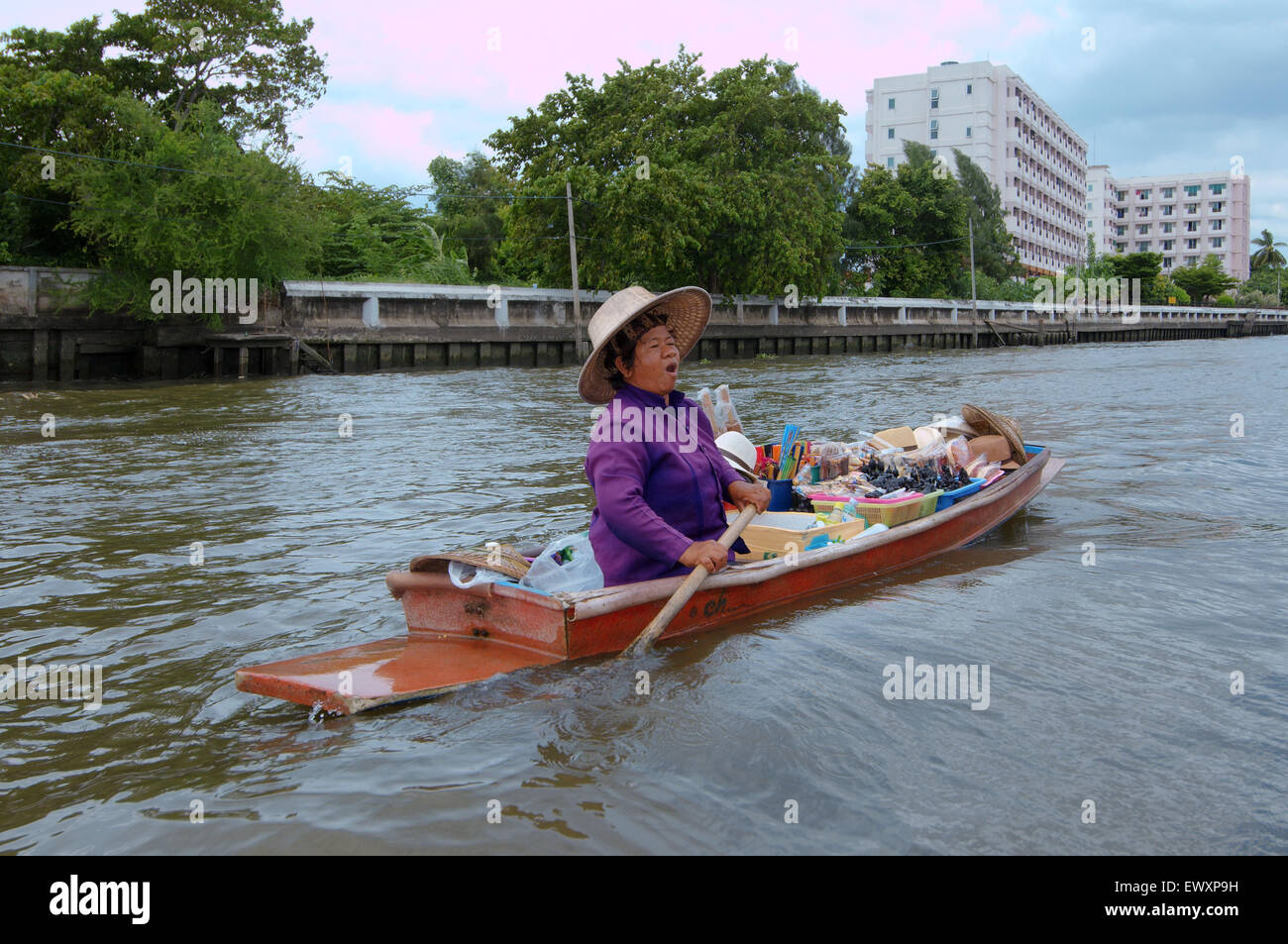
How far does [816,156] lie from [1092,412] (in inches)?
882

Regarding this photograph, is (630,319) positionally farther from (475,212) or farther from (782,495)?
(475,212)

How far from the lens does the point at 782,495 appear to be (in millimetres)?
7129

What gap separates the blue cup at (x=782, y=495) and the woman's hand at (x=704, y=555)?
7.84 ft

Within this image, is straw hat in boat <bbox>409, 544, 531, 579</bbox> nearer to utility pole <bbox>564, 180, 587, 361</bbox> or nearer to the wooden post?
the wooden post

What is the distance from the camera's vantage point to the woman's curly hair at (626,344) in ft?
15.5

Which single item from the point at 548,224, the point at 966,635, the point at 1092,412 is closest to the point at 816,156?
the point at 548,224

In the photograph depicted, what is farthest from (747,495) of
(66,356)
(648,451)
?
(66,356)

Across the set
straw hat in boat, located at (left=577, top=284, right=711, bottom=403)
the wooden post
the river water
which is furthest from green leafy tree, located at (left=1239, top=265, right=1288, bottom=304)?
straw hat in boat, located at (left=577, top=284, right=711, bottom=403)

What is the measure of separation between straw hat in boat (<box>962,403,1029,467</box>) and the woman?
4303 millimetres

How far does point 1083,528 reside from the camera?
7949mm

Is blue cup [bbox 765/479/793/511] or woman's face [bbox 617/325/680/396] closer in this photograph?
woman's face [bbox 617/325/680/396]

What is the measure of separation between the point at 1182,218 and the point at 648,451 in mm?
133790

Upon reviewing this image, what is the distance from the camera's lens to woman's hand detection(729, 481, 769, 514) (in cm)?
514

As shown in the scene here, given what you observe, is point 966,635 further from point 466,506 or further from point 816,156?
point 816,156
